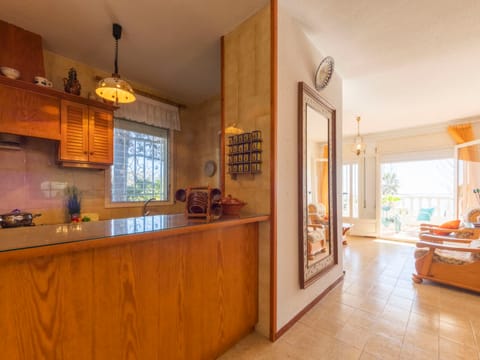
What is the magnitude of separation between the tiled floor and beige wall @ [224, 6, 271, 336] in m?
0.29

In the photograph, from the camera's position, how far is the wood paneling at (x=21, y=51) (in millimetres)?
1921

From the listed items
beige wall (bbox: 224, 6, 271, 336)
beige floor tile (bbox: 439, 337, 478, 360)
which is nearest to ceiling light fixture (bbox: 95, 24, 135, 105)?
beige wall (bbox: 224, 6, 271, 336)

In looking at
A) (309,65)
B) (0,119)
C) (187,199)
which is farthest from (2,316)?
(309,65)

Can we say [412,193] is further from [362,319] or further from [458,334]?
[362,319]

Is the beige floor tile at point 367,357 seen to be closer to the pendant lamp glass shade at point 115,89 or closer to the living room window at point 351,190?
the pendant lamp glass shade at point 115,89

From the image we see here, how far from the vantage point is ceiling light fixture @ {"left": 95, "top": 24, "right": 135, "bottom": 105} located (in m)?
1.77

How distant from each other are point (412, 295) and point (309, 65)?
9.10 ft

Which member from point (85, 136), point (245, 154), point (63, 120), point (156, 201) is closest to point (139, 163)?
point (156, 201)

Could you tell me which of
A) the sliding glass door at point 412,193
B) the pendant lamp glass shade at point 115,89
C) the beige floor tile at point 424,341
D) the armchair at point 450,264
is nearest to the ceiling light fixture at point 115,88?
the pendant lamp glass shade at point 115,89

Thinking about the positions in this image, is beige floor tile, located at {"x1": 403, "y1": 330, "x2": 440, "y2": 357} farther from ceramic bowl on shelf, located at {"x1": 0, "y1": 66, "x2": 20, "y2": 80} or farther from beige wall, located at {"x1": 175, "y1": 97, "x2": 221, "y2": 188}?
ceramic bowl on shelf, located at {"x1": 0, "y1": 66, "x2": 20, "y2": 80}

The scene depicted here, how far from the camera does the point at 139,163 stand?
3160mm

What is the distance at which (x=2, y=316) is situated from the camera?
0.75 m

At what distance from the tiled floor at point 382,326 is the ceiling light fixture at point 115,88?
2.25 metres

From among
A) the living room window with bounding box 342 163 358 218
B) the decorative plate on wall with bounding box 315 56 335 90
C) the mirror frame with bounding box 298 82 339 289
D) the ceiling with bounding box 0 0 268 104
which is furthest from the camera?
the living room window with bounding box 342 163 358 218
